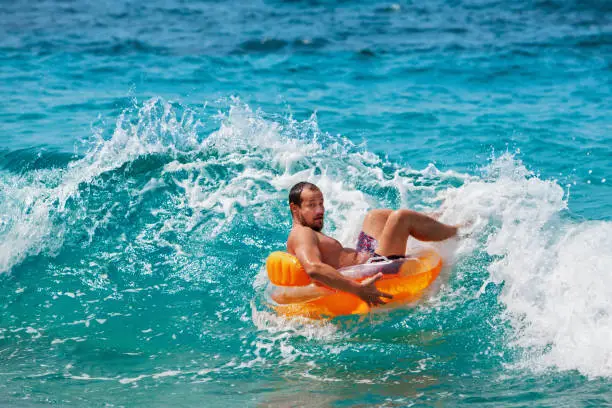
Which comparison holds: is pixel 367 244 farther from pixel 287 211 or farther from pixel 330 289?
pixel 287 211

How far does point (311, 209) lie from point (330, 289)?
0.64 meters

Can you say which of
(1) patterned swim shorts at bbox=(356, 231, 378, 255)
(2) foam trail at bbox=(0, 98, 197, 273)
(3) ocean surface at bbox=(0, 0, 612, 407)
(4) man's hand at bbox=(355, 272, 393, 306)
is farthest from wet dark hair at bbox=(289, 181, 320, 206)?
(2) foam trail at bbox=(0, 98, 197, 273)

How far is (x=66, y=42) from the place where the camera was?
17.8 m

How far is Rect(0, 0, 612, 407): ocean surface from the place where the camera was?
19.0ft

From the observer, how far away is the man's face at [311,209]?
643cm

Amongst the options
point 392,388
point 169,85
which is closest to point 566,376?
point 392,388

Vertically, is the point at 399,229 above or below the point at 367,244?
above

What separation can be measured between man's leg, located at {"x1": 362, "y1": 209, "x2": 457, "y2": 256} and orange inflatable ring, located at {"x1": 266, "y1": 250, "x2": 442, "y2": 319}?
7.5 inches

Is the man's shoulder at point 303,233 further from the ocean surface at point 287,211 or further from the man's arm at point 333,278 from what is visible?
the ocean surface at point 287,211

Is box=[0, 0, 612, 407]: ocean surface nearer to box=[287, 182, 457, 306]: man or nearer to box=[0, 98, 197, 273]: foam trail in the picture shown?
box=[0, 98, 197, 273]: foam trail

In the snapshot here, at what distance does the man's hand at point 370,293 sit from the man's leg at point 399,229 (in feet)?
1.78

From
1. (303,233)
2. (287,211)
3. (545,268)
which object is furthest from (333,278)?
(287,211)

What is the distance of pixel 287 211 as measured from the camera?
893 centimetres

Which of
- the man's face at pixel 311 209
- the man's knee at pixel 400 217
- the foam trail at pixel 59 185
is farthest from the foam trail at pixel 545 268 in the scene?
the foam trail at pixel 59 185
